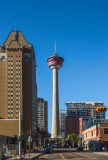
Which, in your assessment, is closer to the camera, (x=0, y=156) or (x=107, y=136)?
(x=0, y=156)

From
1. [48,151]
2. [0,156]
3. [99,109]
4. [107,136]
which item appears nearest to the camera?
[99,109]

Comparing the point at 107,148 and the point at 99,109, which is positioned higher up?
the point at 99,109

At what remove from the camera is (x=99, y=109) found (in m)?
43.7

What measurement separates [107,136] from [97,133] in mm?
5099

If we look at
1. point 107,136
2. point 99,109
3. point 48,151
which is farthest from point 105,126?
point 99,109

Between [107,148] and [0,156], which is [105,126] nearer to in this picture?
[107,148]

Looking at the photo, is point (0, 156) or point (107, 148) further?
point (107, 148)

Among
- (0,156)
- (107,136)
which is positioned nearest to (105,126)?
(107,136)

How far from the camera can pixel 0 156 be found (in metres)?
57.9

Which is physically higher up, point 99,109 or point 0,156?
point 99,109

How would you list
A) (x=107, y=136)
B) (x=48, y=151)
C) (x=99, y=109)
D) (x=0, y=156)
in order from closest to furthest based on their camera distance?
(x=99, y=109)
(x=0, y=156)
(x=48, y=151)
(x=107, y=136)

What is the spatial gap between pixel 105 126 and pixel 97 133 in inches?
219

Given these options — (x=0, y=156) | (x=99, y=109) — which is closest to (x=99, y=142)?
(x=0, y=156)

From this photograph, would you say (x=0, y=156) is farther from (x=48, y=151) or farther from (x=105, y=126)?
(x=105, y=126)
